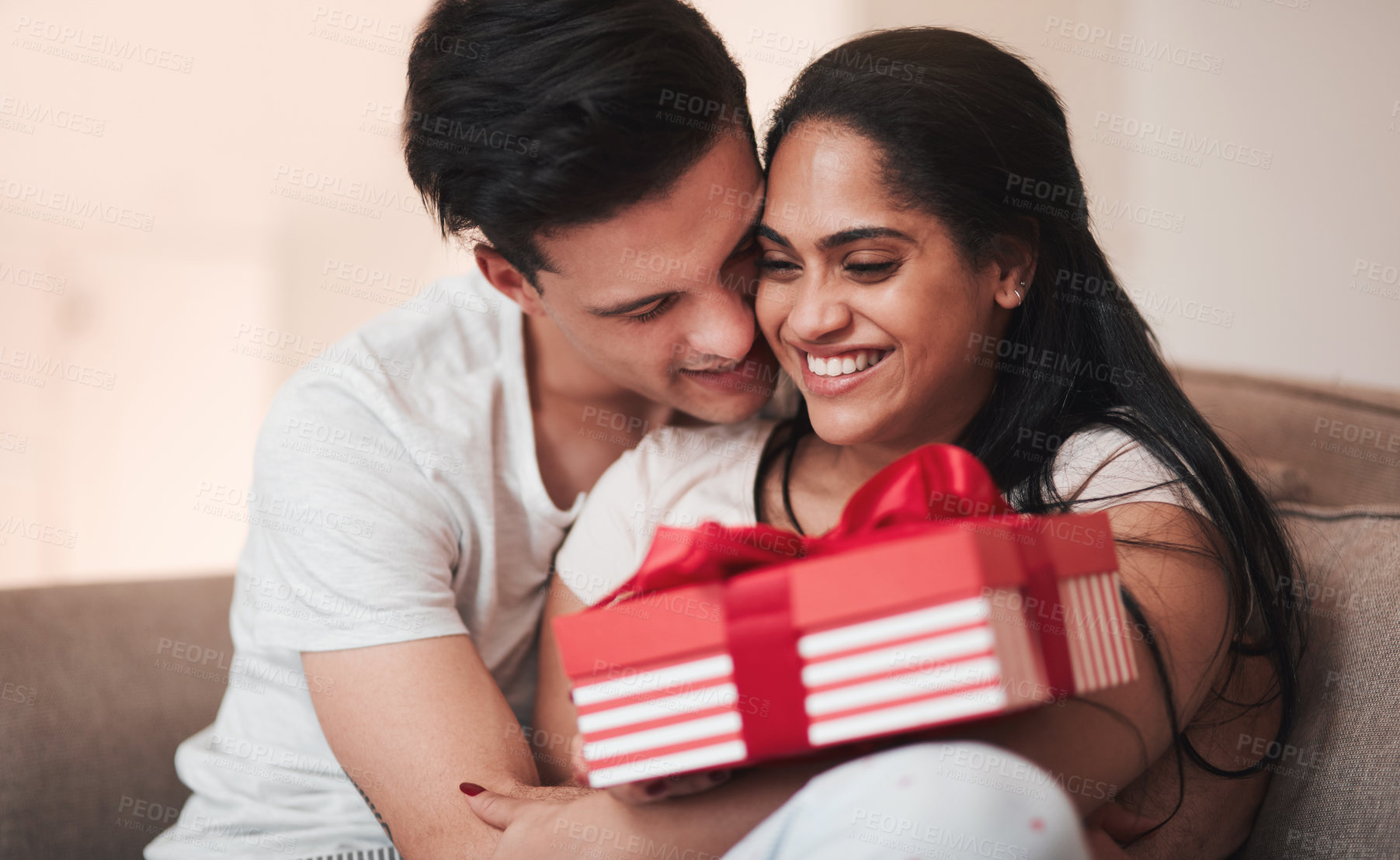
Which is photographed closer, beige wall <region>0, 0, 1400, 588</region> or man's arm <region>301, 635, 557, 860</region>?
man's arm <region>301, 635, 557, 860</region>

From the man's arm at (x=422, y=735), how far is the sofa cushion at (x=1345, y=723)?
0.80 metres

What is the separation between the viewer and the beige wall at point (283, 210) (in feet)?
6.94

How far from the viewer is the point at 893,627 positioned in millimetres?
628

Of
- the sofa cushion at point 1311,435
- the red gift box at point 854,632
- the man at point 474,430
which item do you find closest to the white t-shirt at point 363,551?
the man at point 474,430

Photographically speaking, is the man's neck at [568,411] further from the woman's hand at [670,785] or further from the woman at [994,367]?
the woman's hand at [670,785]

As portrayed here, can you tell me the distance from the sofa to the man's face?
0.71m

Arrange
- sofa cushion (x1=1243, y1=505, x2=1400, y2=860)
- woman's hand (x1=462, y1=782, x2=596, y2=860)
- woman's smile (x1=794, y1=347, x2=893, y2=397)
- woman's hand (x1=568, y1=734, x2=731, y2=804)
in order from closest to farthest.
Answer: woman's hand (x1=568, y1=734, x2=731, y2=804) → woman's hand (x1=462, y1=782, x2=596, y2=860) → sofa cushion (x1=1243, y1=505, x2=1400, y2=860) → woman's smile (x1=794, y1=347, x2=893, y2=397)

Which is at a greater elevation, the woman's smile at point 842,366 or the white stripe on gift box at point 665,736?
the woman's smile at point 842,366

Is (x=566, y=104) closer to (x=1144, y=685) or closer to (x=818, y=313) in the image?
(x=818, y=313)

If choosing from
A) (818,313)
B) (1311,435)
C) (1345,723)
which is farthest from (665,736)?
(1311,435)

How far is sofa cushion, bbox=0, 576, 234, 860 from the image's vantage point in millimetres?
1268

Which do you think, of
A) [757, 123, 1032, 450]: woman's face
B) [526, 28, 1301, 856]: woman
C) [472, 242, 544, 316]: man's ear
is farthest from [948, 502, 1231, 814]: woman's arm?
[472, 242, 544, 316]: man's ear

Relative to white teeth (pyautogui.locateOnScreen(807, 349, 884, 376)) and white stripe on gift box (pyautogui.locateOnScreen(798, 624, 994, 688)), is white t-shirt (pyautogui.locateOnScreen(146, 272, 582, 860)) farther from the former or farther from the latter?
white stripe on gift box (pyautogui.locateOnScreen(798, 624, 994, 688))

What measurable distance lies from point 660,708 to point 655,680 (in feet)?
0.07
